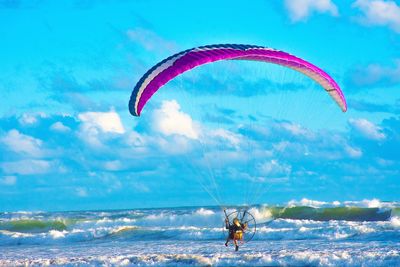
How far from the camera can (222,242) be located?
27.1 metres

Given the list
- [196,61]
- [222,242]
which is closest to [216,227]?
[222,242]

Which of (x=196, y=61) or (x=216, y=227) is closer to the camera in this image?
(x=196, y=61)

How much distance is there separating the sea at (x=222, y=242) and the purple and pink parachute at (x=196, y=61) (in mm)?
4604

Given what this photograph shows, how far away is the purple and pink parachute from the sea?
15.1ft

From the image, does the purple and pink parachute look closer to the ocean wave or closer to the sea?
the sea

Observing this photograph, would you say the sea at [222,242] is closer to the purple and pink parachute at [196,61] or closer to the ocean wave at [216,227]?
the ocean wave at [216,227]

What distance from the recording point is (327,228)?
93.3ft

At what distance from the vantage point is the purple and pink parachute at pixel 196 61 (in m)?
16.8

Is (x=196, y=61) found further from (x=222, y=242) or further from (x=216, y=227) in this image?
(x=216, y=227)

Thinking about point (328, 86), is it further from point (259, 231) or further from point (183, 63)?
point (259, 231)

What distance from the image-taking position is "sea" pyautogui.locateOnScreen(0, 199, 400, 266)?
21.2 meters

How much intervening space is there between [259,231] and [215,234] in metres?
1.85

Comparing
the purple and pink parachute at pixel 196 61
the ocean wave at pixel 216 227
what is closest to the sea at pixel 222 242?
the ocean wave at pixel 216 227

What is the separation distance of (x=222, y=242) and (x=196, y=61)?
1197cm
